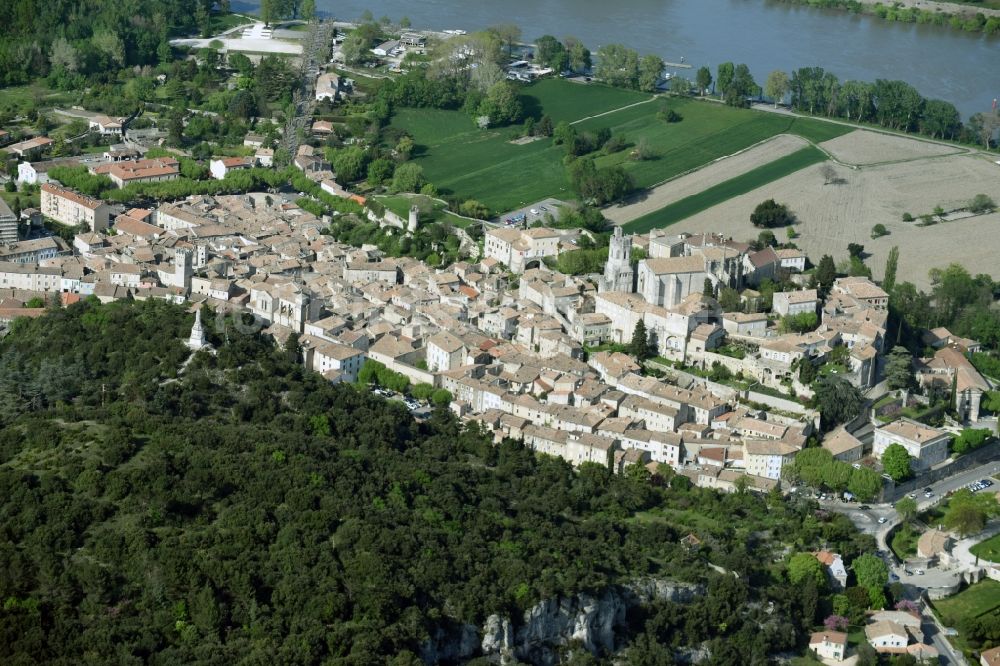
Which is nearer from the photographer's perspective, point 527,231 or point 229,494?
point 229,494

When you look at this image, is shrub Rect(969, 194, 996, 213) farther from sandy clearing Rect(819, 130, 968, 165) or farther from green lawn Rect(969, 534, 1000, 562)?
green lawn Rect(969, 534, 1000, 562)

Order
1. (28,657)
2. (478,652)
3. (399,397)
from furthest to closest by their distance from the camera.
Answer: (399,397)
(478,652)
(28,657)

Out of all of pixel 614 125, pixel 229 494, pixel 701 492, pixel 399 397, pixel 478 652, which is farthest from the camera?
pixel 614 125

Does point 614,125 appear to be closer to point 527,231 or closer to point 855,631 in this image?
point 527,231

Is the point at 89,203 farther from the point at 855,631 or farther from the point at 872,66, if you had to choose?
the point at 872,66

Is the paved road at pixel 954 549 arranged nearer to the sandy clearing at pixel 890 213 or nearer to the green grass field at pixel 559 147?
the sandy clearing at pixel 890 213

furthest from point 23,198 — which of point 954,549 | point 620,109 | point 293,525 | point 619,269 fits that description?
point 954,549

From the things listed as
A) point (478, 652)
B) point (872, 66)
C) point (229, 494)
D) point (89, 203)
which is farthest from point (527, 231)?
point (872, 66)
